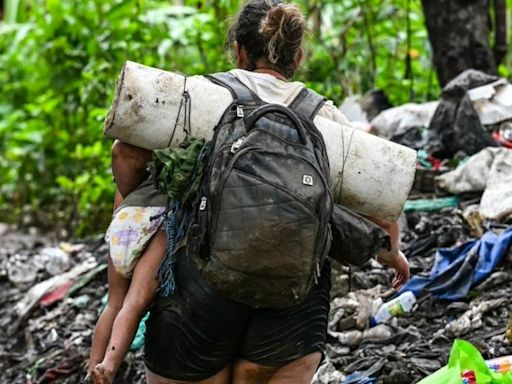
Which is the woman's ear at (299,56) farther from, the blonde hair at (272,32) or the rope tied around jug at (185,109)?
the rope tied around jug at (185,109)

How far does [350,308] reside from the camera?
544cm

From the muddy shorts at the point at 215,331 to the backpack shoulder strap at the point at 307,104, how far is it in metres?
0.59

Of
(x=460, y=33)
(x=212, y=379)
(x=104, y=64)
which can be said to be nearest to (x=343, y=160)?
(x=212, y=379)

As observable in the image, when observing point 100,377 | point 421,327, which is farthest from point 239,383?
point 421,327

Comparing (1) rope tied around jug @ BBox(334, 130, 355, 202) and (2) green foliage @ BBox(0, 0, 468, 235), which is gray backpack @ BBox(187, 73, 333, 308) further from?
(2) green foliage @ BBox(0, 0, 468, 235)

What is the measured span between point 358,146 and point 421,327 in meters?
2.04

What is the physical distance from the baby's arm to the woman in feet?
0.77

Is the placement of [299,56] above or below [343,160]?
above

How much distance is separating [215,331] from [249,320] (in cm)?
12

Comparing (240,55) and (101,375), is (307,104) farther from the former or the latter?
(101,375)

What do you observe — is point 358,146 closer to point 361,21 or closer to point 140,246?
point 140,246

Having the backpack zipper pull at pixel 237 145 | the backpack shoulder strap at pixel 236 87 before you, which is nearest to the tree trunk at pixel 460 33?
the backpack shoulder strap at pixel 236 87

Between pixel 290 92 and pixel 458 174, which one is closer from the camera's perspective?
pixel 290 92

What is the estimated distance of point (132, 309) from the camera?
11.1ft
